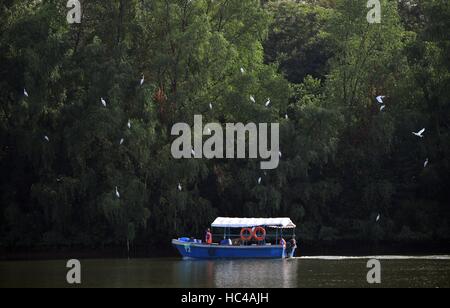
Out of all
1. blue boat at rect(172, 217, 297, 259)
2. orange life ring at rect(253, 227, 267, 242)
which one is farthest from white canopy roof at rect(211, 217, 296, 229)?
orange life ring at rect(253, 227, 267, 242)

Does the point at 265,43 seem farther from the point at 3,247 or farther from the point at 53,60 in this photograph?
the point at 3,247

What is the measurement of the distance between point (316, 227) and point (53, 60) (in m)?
17.9

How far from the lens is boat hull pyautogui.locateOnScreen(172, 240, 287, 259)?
51.0 m

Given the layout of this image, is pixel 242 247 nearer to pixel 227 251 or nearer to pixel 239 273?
pixel 227 251

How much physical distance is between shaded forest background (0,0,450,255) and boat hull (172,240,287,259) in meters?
4.67

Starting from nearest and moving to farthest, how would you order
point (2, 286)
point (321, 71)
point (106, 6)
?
1. point (2, 286)
2. point (106, 6)
3. point (321, 71)

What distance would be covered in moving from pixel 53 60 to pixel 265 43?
1948 cm

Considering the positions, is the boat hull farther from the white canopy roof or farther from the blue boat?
the white canopy roof

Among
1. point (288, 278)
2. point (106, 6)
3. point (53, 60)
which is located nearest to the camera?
point (288, 278)

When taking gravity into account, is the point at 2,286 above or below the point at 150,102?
below

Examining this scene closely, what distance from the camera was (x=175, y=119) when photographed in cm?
5862
